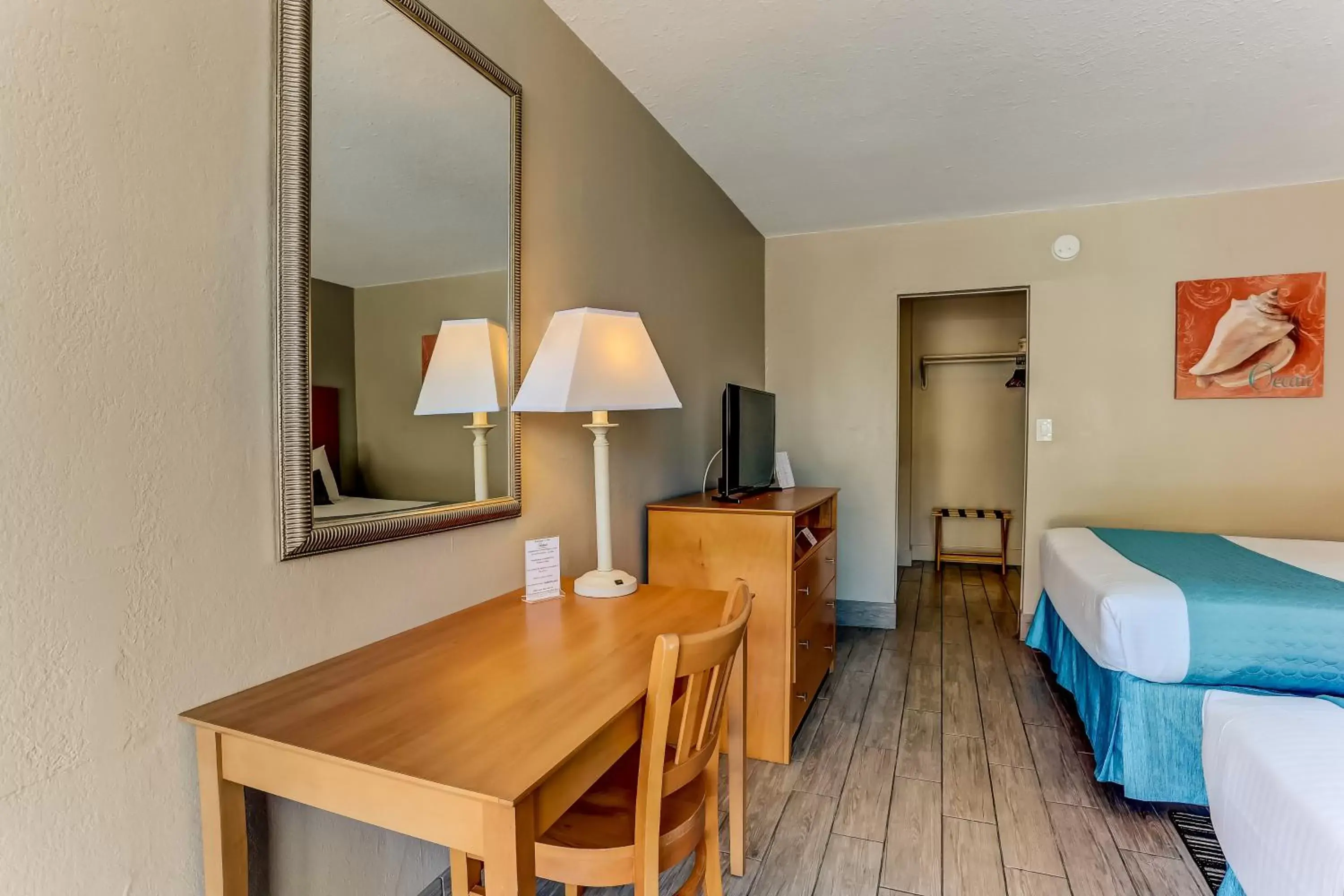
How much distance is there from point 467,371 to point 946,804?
1945 mm

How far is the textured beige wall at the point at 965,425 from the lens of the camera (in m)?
5.47

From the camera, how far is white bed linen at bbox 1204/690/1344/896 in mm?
1129

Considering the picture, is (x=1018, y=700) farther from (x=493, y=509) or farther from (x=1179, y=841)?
(x=493, y=509)

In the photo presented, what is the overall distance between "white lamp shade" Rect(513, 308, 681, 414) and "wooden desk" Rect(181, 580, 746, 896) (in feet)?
1.86

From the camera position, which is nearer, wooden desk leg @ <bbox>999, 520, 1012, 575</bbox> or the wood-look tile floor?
the wood-look tile floor

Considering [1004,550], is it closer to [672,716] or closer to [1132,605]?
[1132,605]

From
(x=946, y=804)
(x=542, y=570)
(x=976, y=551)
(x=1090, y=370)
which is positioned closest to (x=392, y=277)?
(x=542, y=570)

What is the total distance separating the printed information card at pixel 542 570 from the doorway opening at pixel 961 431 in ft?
13.6

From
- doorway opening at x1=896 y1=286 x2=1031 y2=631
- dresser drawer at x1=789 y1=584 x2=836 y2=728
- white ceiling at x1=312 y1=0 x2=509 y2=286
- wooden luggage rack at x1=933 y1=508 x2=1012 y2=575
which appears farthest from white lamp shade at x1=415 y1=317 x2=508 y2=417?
wooden luggage rack at x1=933 y1=508 x2=1012 y2=575

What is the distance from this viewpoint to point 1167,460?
11.3 ft

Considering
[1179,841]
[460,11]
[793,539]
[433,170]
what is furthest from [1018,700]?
[460,11]

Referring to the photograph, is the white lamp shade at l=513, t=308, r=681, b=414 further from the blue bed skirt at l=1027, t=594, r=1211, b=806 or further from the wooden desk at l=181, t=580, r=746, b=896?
the blue bed skirt at l=1027, t=594, r=1211, b=806

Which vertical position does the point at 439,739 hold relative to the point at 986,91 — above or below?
below

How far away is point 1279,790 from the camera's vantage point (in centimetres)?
126
